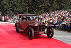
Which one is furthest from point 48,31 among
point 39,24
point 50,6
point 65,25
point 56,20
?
point 50,6

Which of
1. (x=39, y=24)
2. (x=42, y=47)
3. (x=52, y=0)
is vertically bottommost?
(x=42, y=47)

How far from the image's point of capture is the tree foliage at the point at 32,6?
5078 cm

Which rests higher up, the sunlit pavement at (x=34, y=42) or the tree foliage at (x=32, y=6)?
the tree foliage at (x=32, y=6)

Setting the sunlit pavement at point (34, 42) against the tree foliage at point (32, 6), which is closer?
the sunlit pavement at point (34, 42)

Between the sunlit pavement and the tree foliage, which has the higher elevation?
the tree foliage

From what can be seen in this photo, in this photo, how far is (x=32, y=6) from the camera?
170 ft

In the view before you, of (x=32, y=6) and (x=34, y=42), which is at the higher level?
Result: (x=32, y=6)

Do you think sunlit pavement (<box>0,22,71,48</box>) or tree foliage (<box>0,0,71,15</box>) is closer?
sunlit pavement (<box>0,22,71,48</box>)

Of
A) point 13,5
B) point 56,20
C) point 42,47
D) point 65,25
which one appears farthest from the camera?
point 13,5

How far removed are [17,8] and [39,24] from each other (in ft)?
142

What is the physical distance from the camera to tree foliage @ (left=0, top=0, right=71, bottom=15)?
167 feet

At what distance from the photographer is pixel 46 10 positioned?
170 feet

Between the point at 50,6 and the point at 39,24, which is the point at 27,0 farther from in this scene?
the point at 39,24

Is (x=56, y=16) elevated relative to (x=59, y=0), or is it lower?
lower
